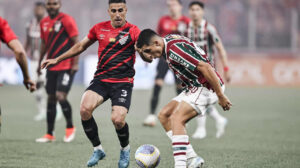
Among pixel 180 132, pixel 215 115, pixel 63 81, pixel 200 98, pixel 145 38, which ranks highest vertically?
pixel 145 38

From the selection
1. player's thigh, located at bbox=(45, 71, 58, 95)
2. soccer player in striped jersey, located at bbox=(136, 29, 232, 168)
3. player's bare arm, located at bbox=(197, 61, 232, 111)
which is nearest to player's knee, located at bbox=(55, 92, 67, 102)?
player's thigh, located at bbox=(45, 71, 58, 95)

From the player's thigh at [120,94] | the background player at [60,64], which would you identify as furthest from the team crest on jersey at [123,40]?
the background player at [60,64]

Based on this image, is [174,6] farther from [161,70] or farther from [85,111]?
[85,111]

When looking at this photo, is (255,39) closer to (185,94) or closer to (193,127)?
(193,127)

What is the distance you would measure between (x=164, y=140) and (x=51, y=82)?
1.99 m

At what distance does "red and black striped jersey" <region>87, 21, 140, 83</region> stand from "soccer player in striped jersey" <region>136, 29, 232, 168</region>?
773mm

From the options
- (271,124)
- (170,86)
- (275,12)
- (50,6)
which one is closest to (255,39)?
(275,12)

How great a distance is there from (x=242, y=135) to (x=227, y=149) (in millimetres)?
1745

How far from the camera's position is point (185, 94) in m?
6.04

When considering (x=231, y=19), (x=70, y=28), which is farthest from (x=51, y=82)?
(x=231, y=19)

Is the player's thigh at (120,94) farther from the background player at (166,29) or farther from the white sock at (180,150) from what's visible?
the background player at (166,29)

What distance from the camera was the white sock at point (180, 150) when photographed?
5.58m

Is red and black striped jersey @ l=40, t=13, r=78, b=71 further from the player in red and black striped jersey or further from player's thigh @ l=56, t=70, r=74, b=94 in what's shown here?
the player in red and black striped jersey

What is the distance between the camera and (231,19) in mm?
23141
